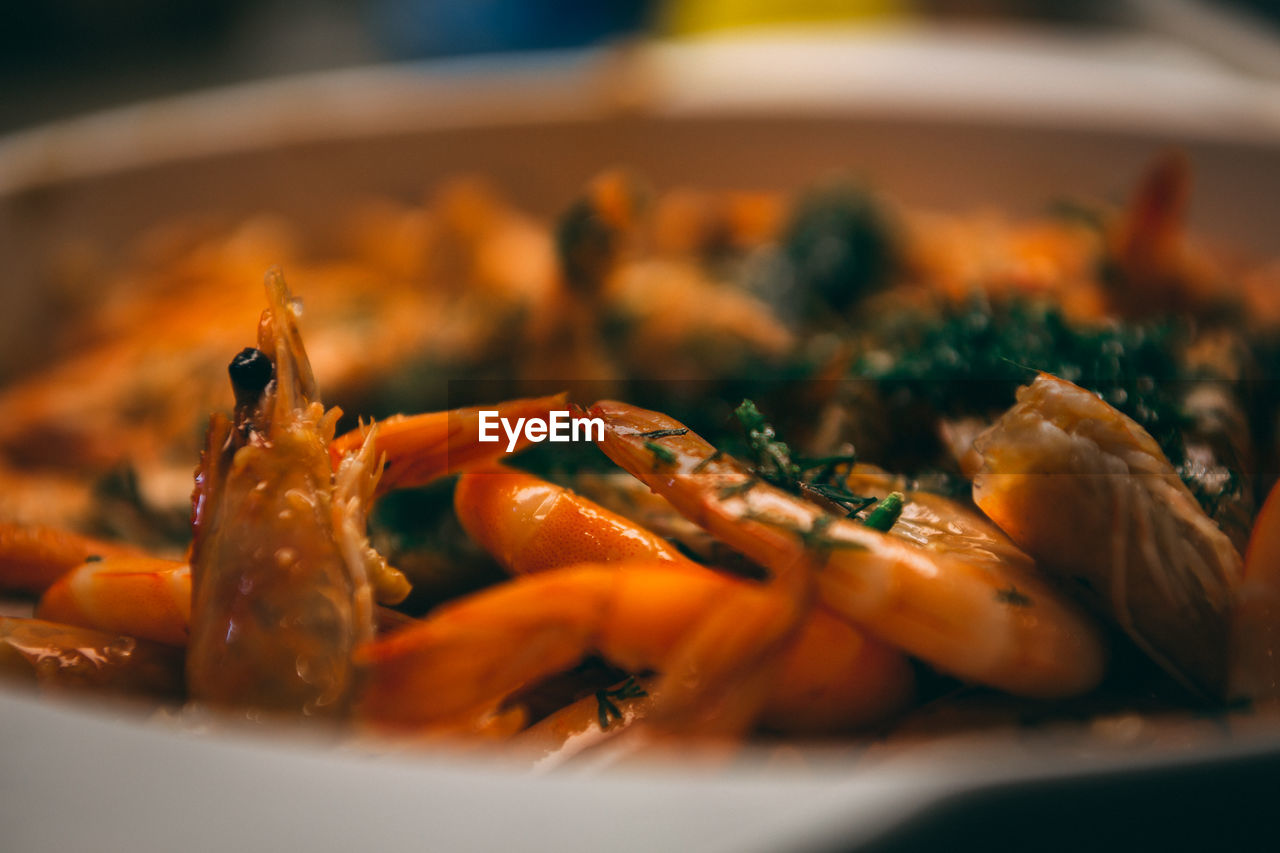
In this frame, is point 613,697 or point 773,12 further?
point 773,12

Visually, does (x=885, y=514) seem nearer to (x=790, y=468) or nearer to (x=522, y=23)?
(x=790, y=468)

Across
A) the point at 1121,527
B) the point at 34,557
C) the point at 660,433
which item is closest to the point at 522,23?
the point at 34,557

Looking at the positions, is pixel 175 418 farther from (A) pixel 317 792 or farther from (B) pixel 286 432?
(A) pixel 317 792

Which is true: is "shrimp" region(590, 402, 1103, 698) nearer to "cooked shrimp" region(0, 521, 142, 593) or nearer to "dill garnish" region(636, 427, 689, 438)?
"dill garnish" region(636, 427, 689, 438)

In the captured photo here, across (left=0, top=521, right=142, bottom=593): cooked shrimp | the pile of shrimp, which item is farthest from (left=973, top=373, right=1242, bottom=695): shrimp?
(left=0, top=521, right=142, bottom=593): cooked shrimp

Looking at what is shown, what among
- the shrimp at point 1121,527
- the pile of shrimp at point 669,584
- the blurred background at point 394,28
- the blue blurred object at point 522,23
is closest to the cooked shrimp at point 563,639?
the pile of shrimp at point 669,584

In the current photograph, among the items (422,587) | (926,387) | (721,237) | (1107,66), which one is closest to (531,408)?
(422,587)
